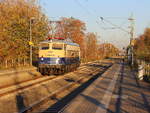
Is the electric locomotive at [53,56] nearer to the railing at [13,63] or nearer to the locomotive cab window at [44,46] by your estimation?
the locomotive cab window at [44,46]

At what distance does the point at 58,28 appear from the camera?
6500cm

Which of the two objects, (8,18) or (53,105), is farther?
(8,18)

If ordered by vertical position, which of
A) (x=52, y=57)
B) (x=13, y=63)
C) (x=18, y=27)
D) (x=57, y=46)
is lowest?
(x=13, y=63)

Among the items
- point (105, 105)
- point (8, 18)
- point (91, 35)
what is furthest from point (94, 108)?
point (91, 35)

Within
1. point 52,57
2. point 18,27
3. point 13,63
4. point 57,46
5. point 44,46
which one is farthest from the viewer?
point 18,27

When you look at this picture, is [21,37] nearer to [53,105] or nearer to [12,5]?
[12,5]

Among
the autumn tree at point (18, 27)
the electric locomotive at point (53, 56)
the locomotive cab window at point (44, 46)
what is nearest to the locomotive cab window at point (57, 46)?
the electric locomotive at point (53, 56)

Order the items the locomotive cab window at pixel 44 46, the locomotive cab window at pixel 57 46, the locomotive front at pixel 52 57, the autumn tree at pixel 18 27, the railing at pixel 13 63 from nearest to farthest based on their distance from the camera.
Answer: the locomotive front at pixel 52 57 → the locomotive cab window at pixel 57 46 → the locomotive cab window at pixel 44 46 → the railing at pixel 13 63 → the autumn tree at pixel 18 27

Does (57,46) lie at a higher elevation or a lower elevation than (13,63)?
higher

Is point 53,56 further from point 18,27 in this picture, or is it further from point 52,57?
point 18,27

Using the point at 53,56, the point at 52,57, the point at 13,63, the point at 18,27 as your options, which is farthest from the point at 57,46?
the point at 18,27

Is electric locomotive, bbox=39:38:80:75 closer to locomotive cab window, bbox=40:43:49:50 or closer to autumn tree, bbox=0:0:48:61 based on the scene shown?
locomotive cab window, bbox=40:43:49:50

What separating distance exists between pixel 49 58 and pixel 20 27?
45.6 feet

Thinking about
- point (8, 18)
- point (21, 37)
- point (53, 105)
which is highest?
point (8, 18)
